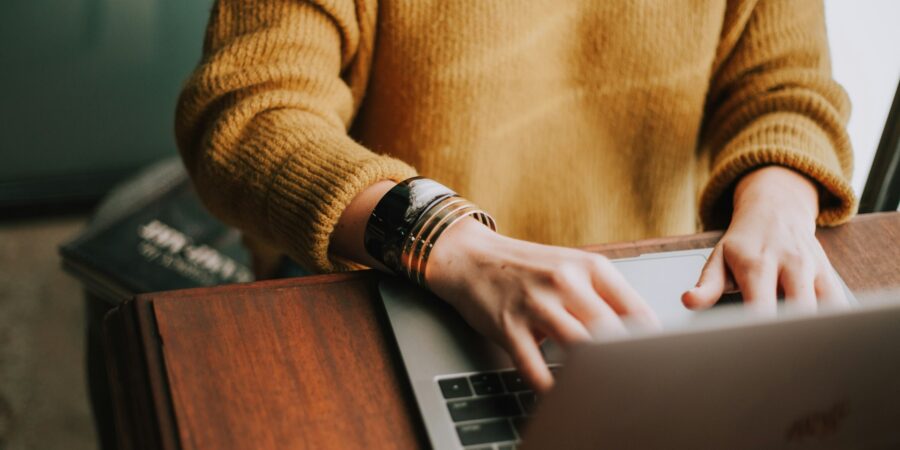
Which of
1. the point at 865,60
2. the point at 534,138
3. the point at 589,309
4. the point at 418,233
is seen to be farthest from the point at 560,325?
the point at 865,60

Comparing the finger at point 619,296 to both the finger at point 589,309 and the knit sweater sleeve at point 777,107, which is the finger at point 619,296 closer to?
the finger at point 589,309

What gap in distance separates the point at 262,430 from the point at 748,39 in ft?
2.15

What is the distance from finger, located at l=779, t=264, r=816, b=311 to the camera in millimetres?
540

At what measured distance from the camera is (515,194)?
0.85 metres

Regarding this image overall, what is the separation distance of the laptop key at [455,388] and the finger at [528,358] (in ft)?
0.11

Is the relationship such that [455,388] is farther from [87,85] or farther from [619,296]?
[87,85]

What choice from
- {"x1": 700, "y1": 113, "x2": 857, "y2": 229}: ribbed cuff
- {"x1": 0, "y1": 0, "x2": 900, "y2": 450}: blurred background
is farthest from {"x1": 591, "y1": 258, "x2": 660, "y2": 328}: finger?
{"x1": 0, "y1": 0, "x2": 900, "y2": 450}: blurred background

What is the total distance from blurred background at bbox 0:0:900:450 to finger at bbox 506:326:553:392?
1.14m

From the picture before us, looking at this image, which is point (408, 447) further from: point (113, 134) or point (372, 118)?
point (113, 134)

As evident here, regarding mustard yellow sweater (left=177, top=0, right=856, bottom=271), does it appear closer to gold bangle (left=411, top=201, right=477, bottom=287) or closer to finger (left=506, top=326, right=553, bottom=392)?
gold bangle (left=411, top=201, right=477, bottom=287)

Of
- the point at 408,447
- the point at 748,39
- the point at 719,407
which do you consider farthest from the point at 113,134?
the point at 719,407

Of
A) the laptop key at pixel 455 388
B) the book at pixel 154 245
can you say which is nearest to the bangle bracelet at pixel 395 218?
the laptop key at pixel 455 388

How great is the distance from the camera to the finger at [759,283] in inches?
21.1

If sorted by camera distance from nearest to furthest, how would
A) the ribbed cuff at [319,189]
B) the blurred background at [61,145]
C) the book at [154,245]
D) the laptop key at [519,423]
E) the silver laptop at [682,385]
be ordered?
1. the silver laptop at [682,385]
2. the laptop key at [519,423]
3. the ribbed cuff at [319,189]
4. the book at [154,245]
5. the blurred background at [61,145]
